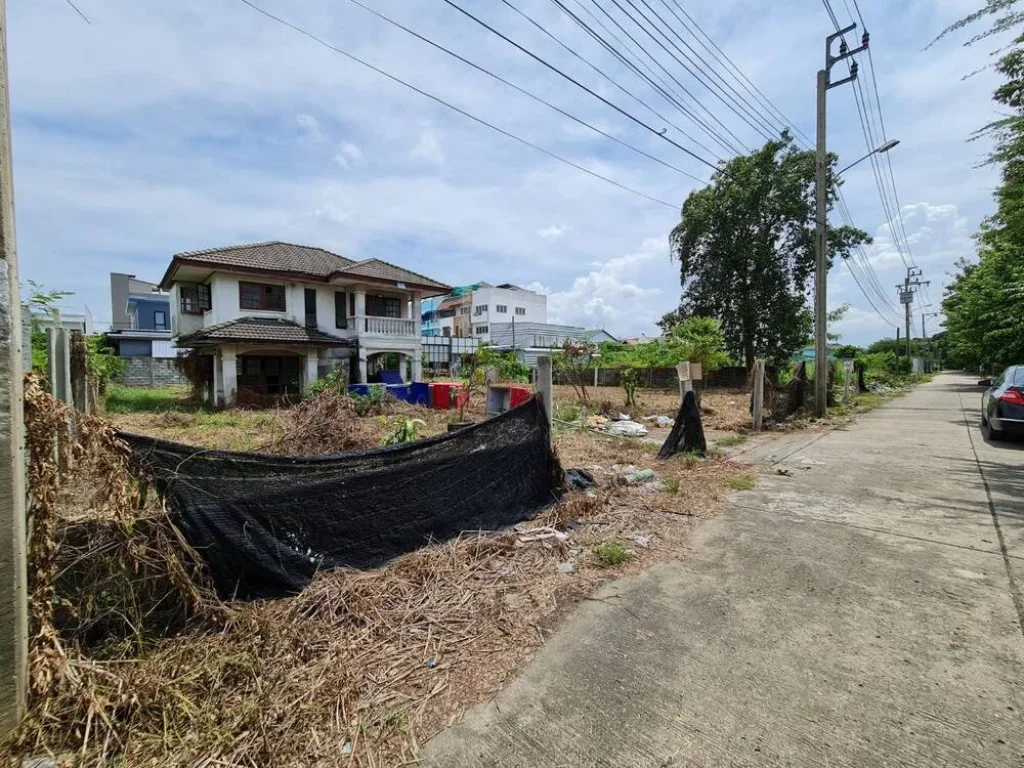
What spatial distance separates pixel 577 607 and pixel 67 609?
2.63 meters

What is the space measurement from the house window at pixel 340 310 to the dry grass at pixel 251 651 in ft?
56.7

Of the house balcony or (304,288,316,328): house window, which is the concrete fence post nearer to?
the house balcony

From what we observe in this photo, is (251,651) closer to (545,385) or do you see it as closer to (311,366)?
(545,385)

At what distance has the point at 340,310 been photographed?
63.2 feet

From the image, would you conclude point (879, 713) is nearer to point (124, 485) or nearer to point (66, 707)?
point (66, 707)

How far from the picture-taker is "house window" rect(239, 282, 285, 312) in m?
17.0

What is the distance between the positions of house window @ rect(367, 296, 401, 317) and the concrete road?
17484 mm

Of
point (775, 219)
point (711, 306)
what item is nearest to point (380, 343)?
point (711, 306)

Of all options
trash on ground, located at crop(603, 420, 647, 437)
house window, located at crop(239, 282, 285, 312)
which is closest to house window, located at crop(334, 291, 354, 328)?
house window, located at crop(239, 282, 285, 312)

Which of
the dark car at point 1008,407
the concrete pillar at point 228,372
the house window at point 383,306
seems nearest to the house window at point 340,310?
the house window at point 383,306

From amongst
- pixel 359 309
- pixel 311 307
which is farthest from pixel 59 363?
pixel 311 307

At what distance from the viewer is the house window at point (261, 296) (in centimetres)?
1705

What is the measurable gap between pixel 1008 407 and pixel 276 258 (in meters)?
20.9

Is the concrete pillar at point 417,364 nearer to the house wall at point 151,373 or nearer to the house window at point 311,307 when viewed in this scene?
the house window at point 311,307
